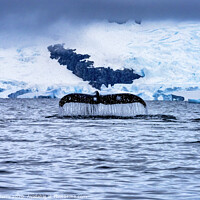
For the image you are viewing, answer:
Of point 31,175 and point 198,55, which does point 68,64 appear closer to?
point 198,55

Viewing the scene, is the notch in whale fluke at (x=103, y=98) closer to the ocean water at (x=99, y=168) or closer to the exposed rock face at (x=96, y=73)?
the ocean water at (x=99, y=168)

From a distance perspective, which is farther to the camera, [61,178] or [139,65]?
[139,65]

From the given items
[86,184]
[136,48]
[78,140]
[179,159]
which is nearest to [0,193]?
[86,184]

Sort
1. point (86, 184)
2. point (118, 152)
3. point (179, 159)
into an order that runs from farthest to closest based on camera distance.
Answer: point (118, 152) < point (179, 159) < point (86, 184)

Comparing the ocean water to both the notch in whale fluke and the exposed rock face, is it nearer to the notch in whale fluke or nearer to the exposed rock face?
the notch in whale fluke

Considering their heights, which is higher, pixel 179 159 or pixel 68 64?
pixel 68 64


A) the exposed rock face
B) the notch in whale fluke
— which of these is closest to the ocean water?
the notch in whale fluke

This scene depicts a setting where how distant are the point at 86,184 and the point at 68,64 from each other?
19366 centimetres

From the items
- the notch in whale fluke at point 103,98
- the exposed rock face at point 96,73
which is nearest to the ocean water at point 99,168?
the notch in whale fluke at point 103,98

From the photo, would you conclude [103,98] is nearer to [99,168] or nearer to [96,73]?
[99,168]

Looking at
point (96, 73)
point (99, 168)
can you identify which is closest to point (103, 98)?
point (99, 168)

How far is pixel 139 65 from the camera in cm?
9875

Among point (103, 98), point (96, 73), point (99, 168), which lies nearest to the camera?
point (99, 168)

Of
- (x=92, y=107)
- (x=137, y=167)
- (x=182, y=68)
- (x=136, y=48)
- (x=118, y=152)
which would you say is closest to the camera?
(x=137, y=167)
